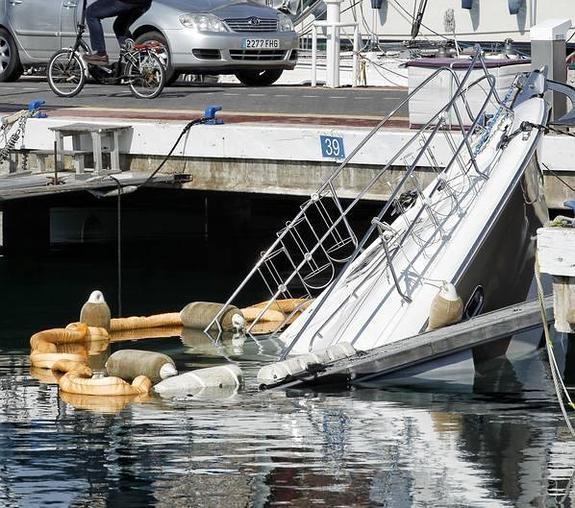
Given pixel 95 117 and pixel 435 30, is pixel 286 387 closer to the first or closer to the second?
pixel 95 117

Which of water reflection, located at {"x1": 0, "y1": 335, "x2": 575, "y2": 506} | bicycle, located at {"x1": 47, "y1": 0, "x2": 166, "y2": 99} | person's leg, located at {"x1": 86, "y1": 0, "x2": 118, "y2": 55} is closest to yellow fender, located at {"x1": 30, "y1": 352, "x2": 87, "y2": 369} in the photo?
water reflection, located at {"x1": 0, "y1": 335, "x2": 575, "y2": 506}

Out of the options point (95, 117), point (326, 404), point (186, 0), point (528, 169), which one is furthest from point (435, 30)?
point (326, 404)

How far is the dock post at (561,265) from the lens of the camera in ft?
33.5

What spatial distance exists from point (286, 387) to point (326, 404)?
431 mm

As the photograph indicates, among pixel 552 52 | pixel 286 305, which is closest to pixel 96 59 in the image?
pixel 286 305

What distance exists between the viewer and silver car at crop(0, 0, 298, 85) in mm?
21938

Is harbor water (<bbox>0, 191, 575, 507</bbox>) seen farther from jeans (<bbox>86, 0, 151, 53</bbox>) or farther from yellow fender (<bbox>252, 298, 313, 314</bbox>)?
jeans (<bbox>86, 0, 151, 53</bbox>)

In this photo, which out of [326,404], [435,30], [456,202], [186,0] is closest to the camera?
[326,404]

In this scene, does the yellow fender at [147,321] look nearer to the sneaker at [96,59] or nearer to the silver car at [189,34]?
the sneaker at [96,59]

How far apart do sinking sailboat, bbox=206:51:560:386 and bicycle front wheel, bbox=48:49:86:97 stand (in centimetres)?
639

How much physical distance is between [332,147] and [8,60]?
9450 mm

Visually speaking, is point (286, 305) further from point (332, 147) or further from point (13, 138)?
point (13, 138)

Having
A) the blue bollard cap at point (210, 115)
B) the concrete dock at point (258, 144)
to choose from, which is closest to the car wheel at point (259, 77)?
the concrete dock at point (258, 144)

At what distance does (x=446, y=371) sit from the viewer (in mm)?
12562
